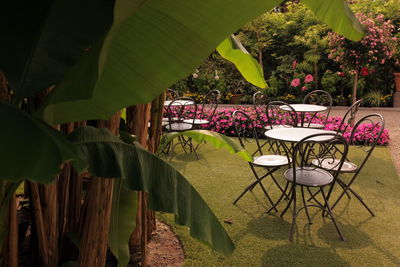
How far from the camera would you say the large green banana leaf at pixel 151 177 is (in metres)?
1.03

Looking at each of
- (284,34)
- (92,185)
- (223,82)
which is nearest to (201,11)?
(92,185)

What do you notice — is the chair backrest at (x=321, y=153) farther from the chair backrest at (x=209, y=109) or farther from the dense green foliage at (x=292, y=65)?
the dense green foliage at (x=292, y=65)

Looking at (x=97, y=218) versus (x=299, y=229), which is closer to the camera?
(x=97, y=218)

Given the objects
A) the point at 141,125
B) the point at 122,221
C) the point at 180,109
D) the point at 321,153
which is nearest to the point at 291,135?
the point at 321,153

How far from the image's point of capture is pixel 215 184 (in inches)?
154

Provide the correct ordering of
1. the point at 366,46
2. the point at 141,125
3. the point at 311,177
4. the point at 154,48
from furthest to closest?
the point at 366,46 → the point at 311,177 → the point at 141,125 → the point at 154,48

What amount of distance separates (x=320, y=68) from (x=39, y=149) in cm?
1159

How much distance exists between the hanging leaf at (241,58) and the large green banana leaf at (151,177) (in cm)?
93

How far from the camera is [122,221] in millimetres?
1490

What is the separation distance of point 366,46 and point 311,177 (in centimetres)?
489

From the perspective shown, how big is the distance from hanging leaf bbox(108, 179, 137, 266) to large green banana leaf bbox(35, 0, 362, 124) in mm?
569

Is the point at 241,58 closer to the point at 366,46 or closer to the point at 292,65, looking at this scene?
the point at 366,46

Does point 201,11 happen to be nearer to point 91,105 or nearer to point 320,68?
point 91,105

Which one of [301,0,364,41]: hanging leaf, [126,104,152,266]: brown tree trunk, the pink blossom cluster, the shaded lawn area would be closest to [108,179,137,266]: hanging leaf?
[126,104,152,266]: brown tree trunk
